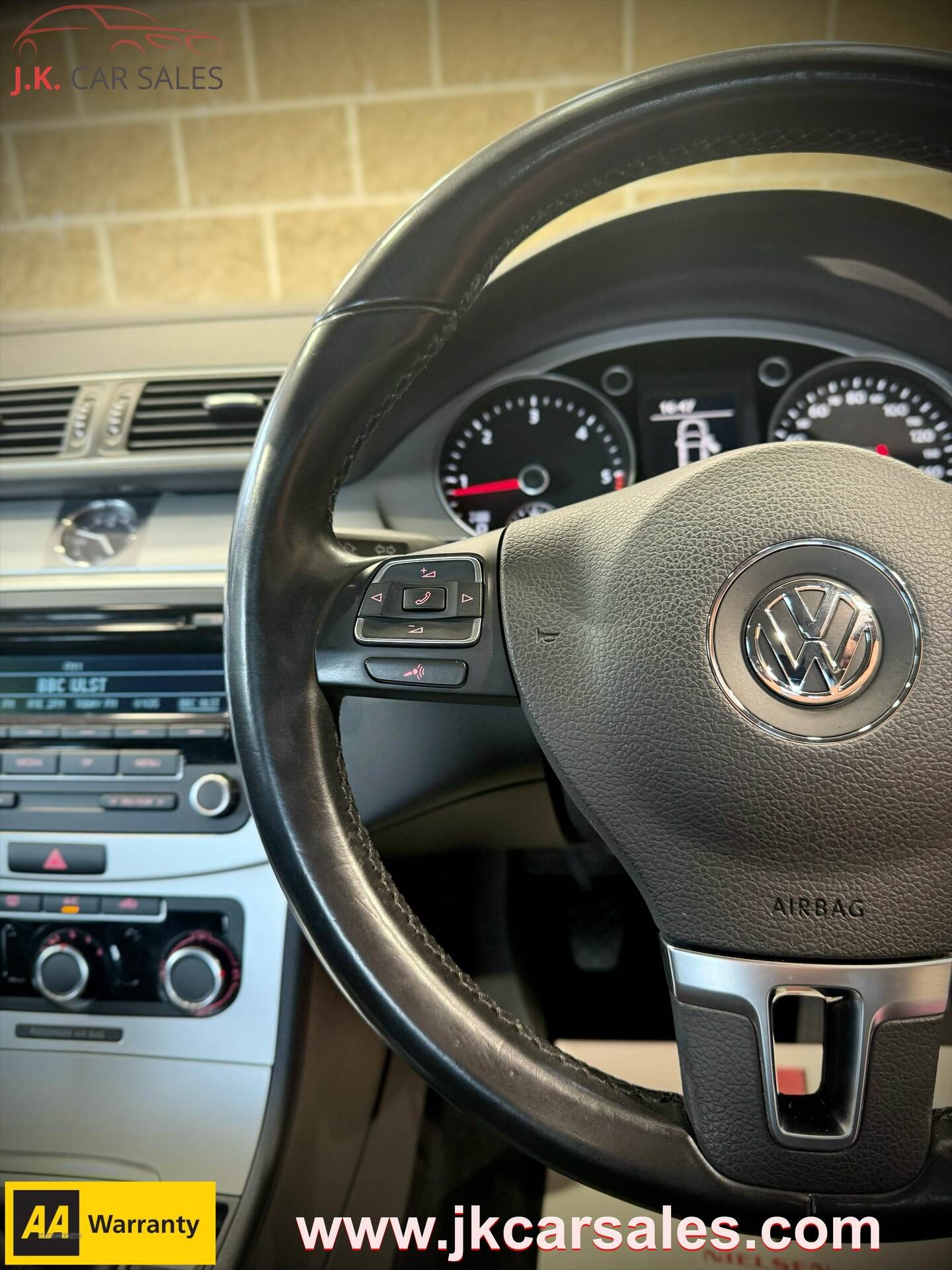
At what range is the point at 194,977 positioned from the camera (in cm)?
79

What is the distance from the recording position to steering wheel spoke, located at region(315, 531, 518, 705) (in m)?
0.52

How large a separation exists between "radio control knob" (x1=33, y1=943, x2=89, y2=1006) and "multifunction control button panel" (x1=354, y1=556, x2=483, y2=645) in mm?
469

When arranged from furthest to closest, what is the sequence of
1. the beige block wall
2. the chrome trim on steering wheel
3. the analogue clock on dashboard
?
the beige block wall < the analogue clock on dashboard < the chrome trim on steering wheel

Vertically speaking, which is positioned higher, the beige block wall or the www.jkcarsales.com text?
the beige block wall

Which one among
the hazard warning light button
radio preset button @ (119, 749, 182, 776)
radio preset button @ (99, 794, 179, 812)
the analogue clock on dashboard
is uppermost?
the analogue clock on dashboard

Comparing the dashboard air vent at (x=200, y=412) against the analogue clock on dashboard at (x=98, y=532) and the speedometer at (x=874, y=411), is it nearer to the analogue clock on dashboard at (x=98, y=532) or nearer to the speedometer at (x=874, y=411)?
the analogue clock on dashboard at (x=98, y=532)

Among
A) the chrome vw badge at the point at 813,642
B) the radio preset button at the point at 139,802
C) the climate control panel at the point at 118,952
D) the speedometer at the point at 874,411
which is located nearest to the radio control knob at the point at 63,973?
the climate control panel at the point at 118,952

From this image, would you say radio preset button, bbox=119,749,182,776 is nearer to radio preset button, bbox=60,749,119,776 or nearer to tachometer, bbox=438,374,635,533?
radio preset button, bbox=60,749,119,776

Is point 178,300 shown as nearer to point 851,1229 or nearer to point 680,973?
point 680,973

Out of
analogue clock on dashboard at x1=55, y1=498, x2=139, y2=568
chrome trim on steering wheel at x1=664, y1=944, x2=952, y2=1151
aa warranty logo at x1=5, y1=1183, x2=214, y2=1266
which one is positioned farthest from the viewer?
analogue clock on dashboard at x1=55, y1=498, x2=139, y2=568

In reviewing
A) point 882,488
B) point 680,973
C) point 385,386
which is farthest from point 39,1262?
point 882,488

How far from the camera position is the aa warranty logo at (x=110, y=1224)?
757 mm

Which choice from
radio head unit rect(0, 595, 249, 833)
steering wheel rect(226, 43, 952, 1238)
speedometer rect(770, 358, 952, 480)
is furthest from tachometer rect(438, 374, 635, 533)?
steering wheel rect(226, 43, 952, 1238)

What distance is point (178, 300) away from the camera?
1546 millimetres
